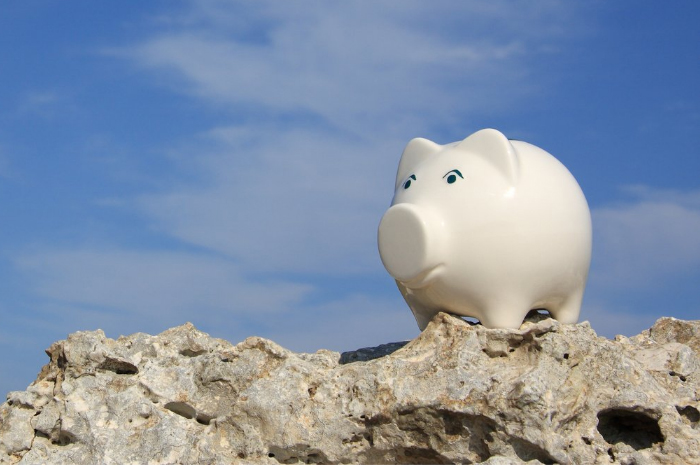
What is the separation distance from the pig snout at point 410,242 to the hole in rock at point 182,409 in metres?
2.54

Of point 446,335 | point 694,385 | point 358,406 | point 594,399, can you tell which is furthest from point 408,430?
point 694,385

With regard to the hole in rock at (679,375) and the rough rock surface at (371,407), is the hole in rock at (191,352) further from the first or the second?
the hole in rock at (679,375)

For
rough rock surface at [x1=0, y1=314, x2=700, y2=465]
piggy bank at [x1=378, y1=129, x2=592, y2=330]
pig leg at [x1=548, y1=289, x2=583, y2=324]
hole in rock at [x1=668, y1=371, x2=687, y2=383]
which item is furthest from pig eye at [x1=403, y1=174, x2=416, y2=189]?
hole in rock at [x1=668, y1=371, x2=687, y2=383]

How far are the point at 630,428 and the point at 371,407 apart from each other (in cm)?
258

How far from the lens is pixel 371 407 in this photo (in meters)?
8.26

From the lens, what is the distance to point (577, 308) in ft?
A: 32.9

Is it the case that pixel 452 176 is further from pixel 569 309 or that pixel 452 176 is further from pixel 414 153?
pixel 569 309

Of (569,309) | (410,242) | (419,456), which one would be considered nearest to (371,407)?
(419,456)

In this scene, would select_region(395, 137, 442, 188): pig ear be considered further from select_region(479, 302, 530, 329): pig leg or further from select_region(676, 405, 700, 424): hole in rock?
select_region(676, 405, 700, 424): hole in rock

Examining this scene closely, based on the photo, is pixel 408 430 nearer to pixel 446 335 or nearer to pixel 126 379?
pixel 446 335

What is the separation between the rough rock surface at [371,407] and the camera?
7.99 meters

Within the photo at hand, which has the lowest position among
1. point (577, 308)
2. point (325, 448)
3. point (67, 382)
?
point (325, 448)

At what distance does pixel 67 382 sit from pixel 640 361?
612cm

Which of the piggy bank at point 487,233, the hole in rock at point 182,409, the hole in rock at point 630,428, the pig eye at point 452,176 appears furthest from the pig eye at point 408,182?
the hole in rock at point 182,409
